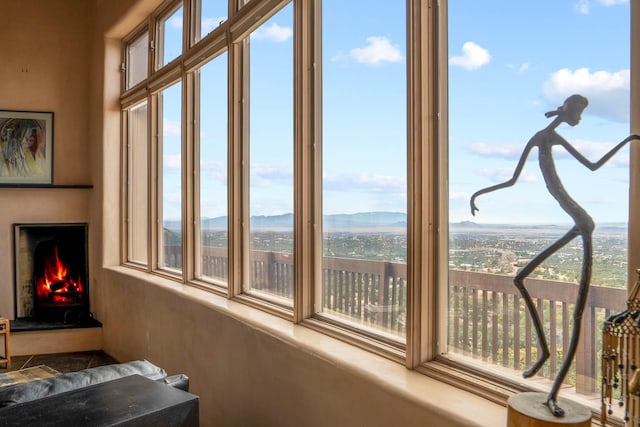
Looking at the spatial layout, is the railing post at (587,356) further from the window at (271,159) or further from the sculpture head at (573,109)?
the window at (271,159)

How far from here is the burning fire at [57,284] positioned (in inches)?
231

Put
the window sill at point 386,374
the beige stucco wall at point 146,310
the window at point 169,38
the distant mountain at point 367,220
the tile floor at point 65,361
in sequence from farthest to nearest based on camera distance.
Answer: the tile floor at point 65,361
the window at point 169,38
the distant mountain at point 367,220
the beige stucco wall at point 146,310
the window sill at point 386,374

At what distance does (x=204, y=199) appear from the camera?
4.15 metres

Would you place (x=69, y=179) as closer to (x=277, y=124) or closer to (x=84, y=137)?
(x=84, y=137)

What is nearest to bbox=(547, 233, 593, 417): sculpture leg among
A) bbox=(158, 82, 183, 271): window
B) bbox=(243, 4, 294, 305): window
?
bbox=(243, 4, 294, 305): window

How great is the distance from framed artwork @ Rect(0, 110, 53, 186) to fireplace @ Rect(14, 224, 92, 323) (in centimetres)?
52

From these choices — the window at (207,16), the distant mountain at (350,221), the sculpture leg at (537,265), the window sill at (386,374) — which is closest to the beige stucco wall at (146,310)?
the window sill at (386,374)

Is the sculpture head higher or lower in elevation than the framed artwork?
lower

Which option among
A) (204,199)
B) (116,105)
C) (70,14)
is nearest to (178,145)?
(204,199)

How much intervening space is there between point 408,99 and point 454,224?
1.73 feet

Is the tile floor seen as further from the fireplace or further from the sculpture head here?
the sculpture head

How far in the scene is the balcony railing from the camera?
1.59 meters

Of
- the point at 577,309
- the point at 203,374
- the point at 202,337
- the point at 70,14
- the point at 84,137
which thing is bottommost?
the point at 203,374

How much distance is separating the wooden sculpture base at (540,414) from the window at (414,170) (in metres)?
0.35
